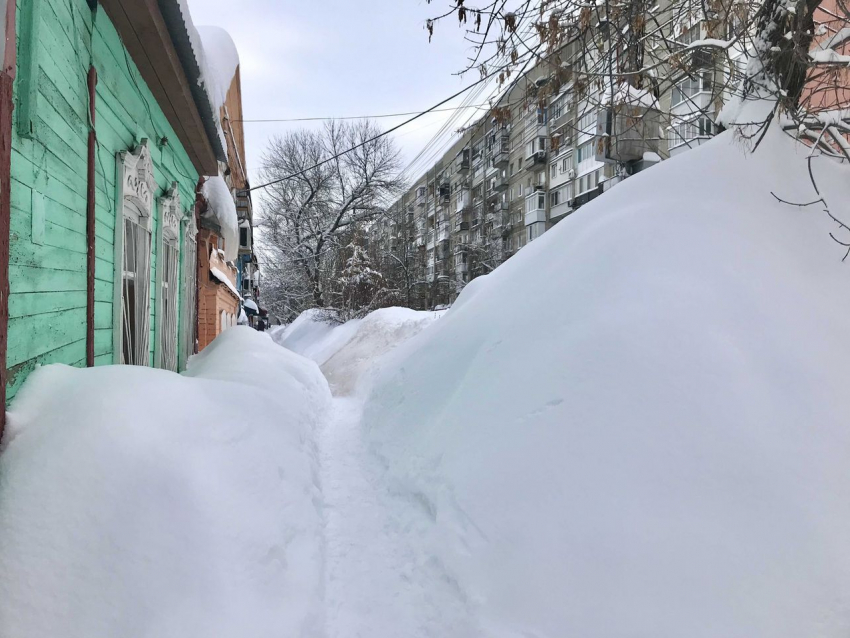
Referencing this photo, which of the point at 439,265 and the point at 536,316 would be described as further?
the point at 439,265

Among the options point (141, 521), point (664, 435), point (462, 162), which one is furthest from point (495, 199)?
point (141, 521)

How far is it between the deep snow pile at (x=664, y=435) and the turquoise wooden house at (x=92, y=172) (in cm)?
248

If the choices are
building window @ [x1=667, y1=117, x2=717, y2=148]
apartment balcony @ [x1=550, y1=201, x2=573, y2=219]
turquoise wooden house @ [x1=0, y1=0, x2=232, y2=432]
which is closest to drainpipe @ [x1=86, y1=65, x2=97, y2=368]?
turquoise wooden house @ [x1=0, y1=0, x2=232, y2=432]

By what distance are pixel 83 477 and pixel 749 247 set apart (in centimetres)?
428

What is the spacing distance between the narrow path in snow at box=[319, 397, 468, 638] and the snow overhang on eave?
3.82 metres

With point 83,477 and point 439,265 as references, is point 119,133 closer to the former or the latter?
point 83,477

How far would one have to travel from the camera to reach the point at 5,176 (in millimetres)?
1823

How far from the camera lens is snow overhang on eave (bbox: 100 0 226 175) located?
3203mm

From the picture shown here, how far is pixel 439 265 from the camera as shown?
3853 cm

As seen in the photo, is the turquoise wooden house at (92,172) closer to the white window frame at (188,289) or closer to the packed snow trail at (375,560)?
the white window frame at (188,289)

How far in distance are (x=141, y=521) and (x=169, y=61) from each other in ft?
11.7

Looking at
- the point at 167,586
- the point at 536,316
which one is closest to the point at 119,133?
the point at 167,586

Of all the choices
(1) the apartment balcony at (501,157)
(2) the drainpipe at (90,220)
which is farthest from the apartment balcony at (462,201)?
(2) the drainpipe at (90,220)

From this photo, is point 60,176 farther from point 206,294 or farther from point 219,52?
point 206,294
